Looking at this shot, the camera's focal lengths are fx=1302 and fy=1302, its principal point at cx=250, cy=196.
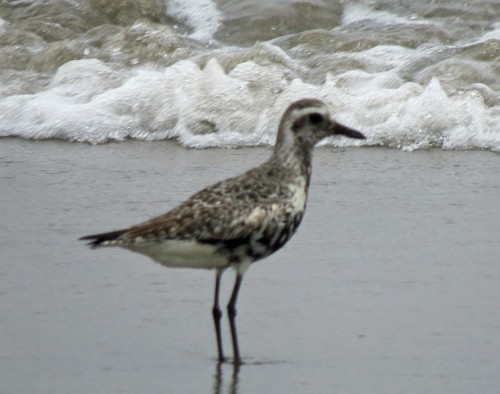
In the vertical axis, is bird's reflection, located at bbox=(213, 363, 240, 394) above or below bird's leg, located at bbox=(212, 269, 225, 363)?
below

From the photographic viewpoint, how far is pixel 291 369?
16.0 feet

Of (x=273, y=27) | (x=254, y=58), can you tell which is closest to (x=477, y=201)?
(x=254, y=58)

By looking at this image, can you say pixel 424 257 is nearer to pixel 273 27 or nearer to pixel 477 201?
pixel 477 201

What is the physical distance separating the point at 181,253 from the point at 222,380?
0.51 meters

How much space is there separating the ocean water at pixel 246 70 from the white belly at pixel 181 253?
391cm

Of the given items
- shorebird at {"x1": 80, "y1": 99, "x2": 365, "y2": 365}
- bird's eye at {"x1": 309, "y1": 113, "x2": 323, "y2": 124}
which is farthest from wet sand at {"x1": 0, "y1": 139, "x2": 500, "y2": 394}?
bird's eye at {"x1": 309, "y1": 113, "x2": 323, "y2": 124}

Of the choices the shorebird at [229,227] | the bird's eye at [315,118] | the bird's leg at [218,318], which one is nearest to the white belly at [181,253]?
the shorebird at [229,227]

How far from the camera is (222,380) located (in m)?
4.82

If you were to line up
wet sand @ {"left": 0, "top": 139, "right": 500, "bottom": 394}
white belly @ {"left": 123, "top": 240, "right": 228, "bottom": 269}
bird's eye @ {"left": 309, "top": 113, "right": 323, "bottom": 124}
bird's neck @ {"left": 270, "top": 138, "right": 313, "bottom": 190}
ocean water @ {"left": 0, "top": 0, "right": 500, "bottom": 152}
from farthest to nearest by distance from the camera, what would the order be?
ocean water @ {"left": 0, "top": 0, "right": 500, "bottom": 152}, bird's eye @ {"left": 309, "top": 113, "right": 323, "bottom": 124}, bird's neck @ {"left": 270, "top": 138, "right": 313, "bottom": 190}, white belly @ {"left": 123, "top": 240, "right": 228, "bottom": 269}, wet sand @ {"left": 0, "top": 139, "right": 500, "bottom": 394}

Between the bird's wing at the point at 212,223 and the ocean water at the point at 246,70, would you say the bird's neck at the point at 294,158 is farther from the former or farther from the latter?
the ocean water at the point at 246,70

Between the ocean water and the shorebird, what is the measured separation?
3.73 metres

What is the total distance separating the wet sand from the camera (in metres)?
4.83

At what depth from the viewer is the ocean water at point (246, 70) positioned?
925 centimetres

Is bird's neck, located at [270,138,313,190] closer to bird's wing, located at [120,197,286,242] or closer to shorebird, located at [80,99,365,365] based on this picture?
shorebird, located at [80,99,365,365]
